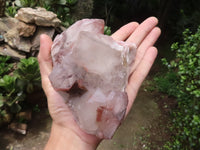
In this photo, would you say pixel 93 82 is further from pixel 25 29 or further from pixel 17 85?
pixel 25 29

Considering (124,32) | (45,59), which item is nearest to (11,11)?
(124,32)

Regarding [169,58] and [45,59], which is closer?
[45,59]

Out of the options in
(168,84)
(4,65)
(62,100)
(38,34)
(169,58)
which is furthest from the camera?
(169,58)

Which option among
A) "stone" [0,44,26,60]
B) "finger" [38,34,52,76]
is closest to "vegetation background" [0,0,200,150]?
"stone" [0,44,26,60]

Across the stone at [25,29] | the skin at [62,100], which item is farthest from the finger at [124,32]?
the stone at [25,29]

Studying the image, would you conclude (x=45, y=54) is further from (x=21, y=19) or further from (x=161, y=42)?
(x=161, y=42)

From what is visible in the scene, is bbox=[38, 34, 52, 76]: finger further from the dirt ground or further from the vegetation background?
the dirt ground
